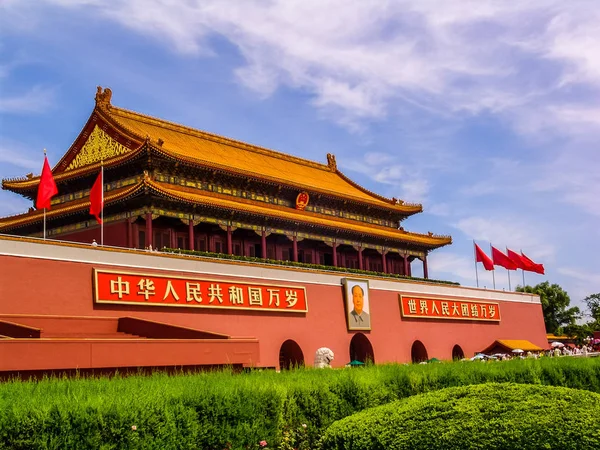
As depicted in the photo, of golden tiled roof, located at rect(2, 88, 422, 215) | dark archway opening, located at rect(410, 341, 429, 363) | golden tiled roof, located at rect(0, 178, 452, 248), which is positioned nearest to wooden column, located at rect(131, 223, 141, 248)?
golden tiled roof, located at rect(0, 178, 452, 248)

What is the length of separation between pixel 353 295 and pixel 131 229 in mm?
9024

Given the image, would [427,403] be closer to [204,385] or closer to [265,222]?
[204,385]

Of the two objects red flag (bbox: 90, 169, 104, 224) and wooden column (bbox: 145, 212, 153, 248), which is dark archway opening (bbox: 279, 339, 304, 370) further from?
red flag (bbox: 90, 169, 104, 224)

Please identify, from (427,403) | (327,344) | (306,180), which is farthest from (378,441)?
(306,180)

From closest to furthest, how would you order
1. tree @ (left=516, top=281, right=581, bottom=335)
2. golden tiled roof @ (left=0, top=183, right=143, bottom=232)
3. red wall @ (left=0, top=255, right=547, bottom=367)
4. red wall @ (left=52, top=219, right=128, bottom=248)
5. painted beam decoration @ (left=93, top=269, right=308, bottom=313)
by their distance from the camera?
red wall @ (left=0, top=255, right=547, bottom=367)
painted beam decoration @ (left=93, top=269, right=308, bottom=313)
golden tiled roof @ (left=0, top=183, right=143, bottom=232)
red wall @ (left=52, top=219, right=128, bottom=248)
tree @ (left=516, top=281, right=581, bottom=335)

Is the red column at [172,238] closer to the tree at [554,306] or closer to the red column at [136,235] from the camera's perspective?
the red column at [136,235]

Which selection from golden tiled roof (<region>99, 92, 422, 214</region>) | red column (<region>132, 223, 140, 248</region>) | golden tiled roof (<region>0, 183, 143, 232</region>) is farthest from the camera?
golden tiled roof (<region>99, 92, 422, 214</region>)

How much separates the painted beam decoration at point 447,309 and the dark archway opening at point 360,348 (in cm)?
295

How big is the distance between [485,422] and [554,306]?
5762 cm

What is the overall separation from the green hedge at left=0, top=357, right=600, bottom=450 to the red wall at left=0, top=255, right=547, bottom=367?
9752 millimetres

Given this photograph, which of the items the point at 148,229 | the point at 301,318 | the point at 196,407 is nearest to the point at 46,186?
the point at 148,229

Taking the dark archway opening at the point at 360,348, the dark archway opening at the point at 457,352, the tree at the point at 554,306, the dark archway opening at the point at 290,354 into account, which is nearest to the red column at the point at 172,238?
the dark archway opening at the point at 290,354

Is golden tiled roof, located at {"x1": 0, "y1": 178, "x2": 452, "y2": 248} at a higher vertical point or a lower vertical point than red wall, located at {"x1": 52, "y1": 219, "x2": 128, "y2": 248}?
higher

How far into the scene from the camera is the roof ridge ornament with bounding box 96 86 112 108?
1201 inches
